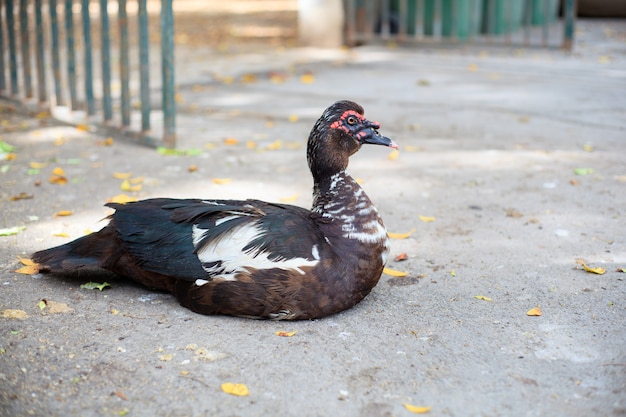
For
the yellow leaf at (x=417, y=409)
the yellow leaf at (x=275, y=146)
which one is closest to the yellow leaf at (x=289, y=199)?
the yellow leaf at (x=275, y=146)

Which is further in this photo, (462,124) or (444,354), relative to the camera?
(462,124)

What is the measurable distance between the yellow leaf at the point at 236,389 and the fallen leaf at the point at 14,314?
1155 millimetres

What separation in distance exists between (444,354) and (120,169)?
3638mm

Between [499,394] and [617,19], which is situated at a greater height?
[617,19]

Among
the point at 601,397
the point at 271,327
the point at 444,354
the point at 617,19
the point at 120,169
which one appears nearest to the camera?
the point at 601,397

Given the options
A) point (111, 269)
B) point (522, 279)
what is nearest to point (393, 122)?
point (522, 279)

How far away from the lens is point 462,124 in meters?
7.63

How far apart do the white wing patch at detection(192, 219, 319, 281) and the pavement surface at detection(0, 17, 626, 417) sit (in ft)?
0.82

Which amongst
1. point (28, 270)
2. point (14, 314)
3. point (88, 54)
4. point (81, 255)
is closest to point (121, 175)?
point (88, 54)

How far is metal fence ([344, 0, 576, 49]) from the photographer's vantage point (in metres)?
11.5

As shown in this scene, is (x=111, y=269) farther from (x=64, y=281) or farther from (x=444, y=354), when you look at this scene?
(x=444, y=354)

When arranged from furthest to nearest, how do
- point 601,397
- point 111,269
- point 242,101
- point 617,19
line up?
point 617,19, point 242,101, point 111,269, point 601,397

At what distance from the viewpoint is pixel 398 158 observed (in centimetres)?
655

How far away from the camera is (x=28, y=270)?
4160 mm
